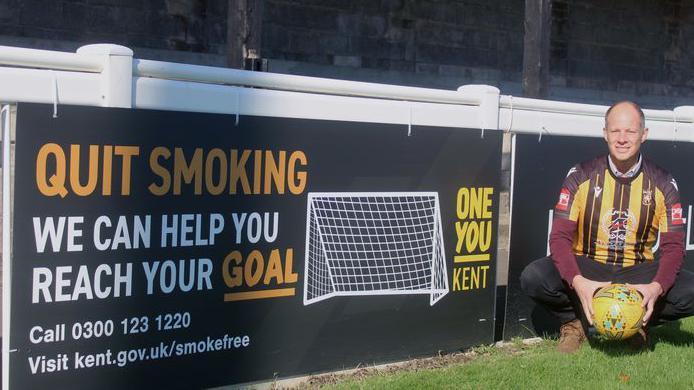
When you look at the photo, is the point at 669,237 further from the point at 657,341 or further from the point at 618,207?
the point at 657,341

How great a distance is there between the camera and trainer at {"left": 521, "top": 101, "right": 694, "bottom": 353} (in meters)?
5.39

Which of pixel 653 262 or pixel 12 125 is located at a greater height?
pixel 12 125

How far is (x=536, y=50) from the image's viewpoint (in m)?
10.8

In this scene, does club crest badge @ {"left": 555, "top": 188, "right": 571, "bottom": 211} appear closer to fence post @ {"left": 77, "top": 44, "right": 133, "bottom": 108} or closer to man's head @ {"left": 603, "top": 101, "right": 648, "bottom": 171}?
man's head @ {"left": 603, "top": 101, "right": 648, "bottom": 171}

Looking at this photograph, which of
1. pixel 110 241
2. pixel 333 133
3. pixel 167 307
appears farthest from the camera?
pixel 333 133

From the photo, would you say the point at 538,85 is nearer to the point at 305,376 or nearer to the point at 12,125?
the point at 305,376

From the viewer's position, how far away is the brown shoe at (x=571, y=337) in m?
5.56

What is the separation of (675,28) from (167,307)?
15.2 m

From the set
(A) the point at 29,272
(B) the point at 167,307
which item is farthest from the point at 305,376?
(A) the point at 29,272

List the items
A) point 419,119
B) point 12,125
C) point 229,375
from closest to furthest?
point 12,125, point 229,375, point 419,119

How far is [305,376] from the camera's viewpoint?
4.86 meters

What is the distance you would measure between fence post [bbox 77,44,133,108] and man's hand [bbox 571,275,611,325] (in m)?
2.77

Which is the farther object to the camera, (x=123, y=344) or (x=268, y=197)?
(x=268, y=197)

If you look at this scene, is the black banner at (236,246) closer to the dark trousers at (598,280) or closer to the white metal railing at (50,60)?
the white metal railing at (50,60)
